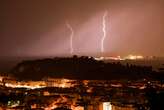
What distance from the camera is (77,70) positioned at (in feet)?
136

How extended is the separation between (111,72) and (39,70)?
28.1ft

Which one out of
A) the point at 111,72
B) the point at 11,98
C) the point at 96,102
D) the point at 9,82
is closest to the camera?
the point at 96,102

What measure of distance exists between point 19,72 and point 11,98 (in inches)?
1006

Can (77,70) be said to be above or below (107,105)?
above

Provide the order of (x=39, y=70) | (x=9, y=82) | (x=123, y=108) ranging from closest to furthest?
(x=123, y=108)
(x=9, y=82)
(x=39, y=70)

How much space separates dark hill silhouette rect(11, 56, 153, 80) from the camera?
3831cm

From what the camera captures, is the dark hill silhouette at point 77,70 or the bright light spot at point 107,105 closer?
the bright light spot at point 107,105

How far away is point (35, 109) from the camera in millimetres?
16469

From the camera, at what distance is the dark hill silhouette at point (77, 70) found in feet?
126

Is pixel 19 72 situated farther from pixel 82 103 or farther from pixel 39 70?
pixel 82 103

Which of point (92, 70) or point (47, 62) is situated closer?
point (92, 70)

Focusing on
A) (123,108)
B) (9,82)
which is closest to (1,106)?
(123,108)

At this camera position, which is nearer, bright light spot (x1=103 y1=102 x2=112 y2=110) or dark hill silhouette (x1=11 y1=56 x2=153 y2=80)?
bright light spot (x1=103 y1=102 x2=112 y2=110)

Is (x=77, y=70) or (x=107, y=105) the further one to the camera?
(x=77, y=70)
